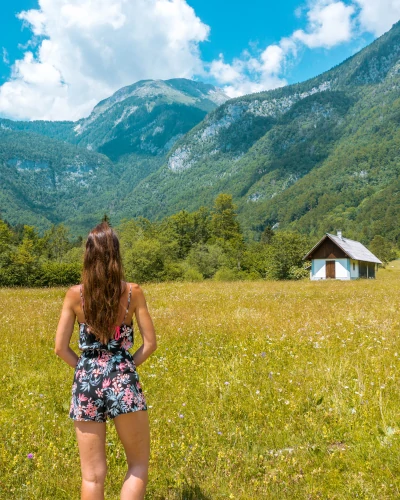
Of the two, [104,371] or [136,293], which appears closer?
[104,371]

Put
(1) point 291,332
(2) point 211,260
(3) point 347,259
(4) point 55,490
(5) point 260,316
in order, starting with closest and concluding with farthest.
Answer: (4) point 55,490 < (1) point 291,332 < (5) point 260,316 < (3) point 347,259 < (2) point 211,260

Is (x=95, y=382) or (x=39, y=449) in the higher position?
(x=95, y=382)

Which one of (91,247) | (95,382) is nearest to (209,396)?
(95,382)

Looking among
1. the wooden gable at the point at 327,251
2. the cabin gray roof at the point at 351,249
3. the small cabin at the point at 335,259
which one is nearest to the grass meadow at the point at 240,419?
the cabin gray roof at the point at 351,249

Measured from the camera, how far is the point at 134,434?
3273mm

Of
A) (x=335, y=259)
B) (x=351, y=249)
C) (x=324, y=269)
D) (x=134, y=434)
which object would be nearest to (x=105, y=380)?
(x=134, y=434)

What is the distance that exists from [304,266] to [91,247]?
2587 inches

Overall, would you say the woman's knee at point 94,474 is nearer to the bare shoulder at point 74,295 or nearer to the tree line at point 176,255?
the bare shoulder at point 74,295

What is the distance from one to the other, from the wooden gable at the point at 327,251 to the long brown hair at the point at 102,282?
54.6m

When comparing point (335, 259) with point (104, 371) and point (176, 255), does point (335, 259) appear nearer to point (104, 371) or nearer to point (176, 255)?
point (176, 255)

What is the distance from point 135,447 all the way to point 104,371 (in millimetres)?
639

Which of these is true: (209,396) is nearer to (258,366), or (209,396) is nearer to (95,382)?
(258,366)

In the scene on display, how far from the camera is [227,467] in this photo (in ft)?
14.0

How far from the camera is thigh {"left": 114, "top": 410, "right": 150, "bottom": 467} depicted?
325cm
